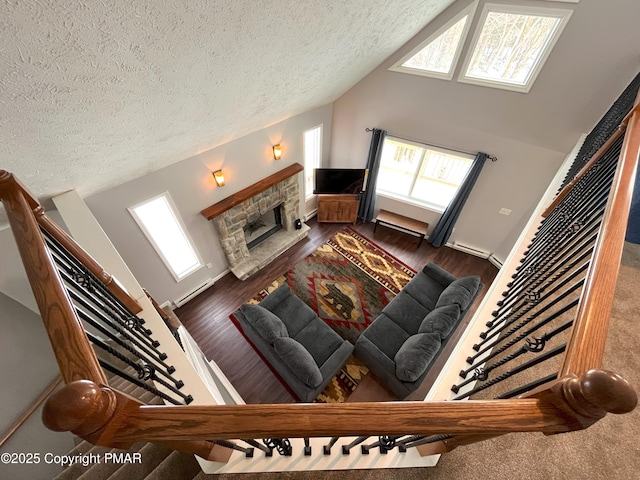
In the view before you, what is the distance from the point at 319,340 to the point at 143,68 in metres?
3.12

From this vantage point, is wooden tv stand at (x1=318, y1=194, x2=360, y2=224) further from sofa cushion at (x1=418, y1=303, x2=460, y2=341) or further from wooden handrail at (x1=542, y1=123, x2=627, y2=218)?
wooden handrail at (x1=542, y1=123, x2=627, y2=218)

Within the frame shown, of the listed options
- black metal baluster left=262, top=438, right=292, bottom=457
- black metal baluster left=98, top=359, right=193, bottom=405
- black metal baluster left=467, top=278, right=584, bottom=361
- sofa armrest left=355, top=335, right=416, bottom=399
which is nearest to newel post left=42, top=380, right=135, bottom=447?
black metal baluster left=98, top=359, right=193, bottom=405

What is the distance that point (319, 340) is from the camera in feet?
11.2

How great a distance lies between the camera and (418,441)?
4.23 ft

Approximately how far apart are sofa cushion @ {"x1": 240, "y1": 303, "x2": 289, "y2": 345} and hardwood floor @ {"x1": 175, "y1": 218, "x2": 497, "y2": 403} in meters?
0.81

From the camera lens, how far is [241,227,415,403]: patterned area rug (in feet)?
13.1

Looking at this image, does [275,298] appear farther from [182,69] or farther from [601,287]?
[601,287]

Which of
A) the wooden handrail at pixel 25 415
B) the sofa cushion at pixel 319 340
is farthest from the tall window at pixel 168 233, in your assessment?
the sofa cushion at pixel 319 340

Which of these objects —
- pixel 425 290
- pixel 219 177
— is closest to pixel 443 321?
pixel 425 290

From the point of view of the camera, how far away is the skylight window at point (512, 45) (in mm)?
3006

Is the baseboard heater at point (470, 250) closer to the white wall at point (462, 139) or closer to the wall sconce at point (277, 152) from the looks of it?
the white wall at point (462, 139)

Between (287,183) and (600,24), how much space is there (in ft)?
13.8

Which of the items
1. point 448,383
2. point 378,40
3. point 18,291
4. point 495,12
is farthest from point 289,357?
point 495,12

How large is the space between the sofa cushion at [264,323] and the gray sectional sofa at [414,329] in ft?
3.28
